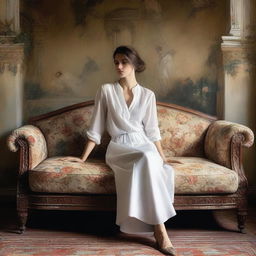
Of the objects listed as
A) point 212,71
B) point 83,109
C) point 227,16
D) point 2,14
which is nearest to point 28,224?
point 83,109

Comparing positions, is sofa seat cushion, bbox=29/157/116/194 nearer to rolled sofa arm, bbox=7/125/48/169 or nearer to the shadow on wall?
rolled sofa arm, bbox=7/125/48/169

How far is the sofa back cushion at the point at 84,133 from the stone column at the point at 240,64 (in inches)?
17.6

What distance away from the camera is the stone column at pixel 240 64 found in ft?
13.1

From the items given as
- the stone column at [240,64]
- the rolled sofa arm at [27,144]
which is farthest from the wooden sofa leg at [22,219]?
the stone column at [240,64]

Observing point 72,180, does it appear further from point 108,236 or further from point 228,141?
point 228,141

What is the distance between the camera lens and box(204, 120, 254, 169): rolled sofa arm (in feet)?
10.4

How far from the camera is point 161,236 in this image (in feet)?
8.91

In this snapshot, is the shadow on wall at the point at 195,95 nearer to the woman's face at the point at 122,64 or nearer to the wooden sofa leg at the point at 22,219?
the woman's face at the point at 122,64

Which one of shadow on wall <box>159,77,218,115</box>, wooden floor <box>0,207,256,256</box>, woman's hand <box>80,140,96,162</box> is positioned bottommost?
wooden floor <box>0,207,256,256</box>

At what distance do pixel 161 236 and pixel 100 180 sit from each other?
2.14ft

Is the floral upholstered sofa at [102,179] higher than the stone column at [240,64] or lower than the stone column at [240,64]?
lower

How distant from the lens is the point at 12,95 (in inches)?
158

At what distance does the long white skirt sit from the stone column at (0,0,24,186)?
1614mm

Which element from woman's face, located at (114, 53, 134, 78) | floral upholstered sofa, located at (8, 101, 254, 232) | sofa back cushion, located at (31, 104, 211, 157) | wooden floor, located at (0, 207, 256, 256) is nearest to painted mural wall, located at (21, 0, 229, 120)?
sofa back cushion, located at (31, 104, 211, 157)
